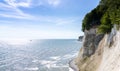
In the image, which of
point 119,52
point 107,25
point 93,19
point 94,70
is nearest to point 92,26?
point 93,19

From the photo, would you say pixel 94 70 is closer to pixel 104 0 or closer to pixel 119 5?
pixel 119 5

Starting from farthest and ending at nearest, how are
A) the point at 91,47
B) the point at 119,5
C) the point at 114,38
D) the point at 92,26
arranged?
the point at 92,26, the point at 91,47, the point at 119,5, the point at 114,38

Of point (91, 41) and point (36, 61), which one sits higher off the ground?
point (91, 41)

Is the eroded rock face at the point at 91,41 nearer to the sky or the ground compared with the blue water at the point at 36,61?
nearer to the sky

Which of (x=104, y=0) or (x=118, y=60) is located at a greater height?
(x=104, y=0)

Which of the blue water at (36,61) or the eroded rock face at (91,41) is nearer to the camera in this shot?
the eroded rock face at (91,41)

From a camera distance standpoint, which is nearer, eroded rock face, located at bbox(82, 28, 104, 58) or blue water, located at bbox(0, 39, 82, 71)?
eroded rock face, located at bbox(82, 28, 104, 58)

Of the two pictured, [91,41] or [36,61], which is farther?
[36,61]

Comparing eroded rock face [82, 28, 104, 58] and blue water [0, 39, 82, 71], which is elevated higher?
eroded rock face [82, 28, 104, 58]
